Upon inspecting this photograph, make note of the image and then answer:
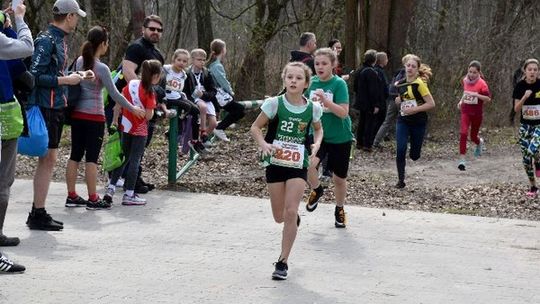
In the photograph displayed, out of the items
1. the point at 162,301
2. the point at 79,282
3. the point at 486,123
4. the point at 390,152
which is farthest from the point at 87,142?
the point at 486,123

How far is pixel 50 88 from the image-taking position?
→ 9.45 m

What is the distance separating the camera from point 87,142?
10453 millimetres

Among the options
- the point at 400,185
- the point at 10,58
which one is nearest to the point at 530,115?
the point at 400,185

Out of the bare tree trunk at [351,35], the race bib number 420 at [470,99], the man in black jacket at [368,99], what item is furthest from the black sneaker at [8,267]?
the bare tree trunk at [351,35]

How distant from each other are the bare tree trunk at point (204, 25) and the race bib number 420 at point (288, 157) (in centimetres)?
1706

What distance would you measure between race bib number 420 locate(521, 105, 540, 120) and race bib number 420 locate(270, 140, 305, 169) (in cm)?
616

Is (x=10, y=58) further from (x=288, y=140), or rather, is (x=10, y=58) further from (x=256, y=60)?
(x=256, y=60)

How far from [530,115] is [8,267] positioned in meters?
8.03

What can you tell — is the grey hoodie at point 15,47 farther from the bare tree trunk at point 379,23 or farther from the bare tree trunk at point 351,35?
the bare tree trunk at point 351,35

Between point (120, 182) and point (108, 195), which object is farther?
point (120, 182)

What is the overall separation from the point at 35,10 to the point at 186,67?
11755mm

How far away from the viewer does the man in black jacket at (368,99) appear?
18.8 metres

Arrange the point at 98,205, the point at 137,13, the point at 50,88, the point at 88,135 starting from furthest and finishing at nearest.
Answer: the point at 137,13, the point at 98,205, the point at 88,135, the point at 50,88

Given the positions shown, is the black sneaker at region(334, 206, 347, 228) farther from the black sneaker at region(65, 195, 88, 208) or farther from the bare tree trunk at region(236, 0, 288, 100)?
the bare tree trunk at region(236, 0, 288, 100)
